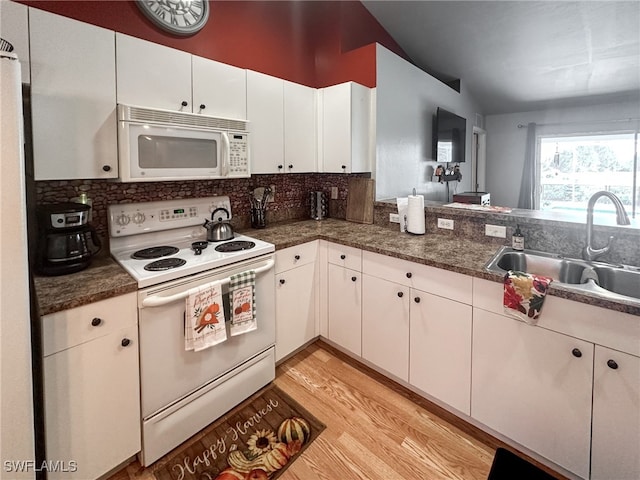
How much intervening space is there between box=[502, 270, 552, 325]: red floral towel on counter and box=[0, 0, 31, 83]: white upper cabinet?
2278mm

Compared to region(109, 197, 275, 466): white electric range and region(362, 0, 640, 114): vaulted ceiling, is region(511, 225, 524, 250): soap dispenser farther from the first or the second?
region(362, 0, 640, 114): vaulted ceiling

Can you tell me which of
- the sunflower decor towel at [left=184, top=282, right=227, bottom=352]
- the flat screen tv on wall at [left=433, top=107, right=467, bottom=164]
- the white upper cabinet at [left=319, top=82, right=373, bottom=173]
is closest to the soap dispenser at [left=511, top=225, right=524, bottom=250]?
the white upper cabinet at [left=319, top=82, right=373, bottom=173]

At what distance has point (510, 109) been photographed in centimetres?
529

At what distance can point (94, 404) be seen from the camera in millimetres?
1324

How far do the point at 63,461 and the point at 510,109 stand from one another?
660cm

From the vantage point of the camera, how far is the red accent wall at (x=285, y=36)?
195cm

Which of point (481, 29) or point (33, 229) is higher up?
point (481, 29)

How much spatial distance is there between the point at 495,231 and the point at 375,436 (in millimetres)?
1417

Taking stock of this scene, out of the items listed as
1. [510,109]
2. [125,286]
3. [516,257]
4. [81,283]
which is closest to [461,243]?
[516,257]

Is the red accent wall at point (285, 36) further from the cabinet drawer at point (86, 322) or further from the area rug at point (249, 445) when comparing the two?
the area rug at point (249, 445)

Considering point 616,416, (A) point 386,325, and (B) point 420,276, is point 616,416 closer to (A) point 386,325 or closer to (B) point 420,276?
(B) point 420,276

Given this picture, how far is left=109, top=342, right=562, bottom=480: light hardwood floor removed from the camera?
1.49 m

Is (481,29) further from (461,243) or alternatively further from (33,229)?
(33,229)

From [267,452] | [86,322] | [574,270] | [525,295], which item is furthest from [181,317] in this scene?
[574,270]
